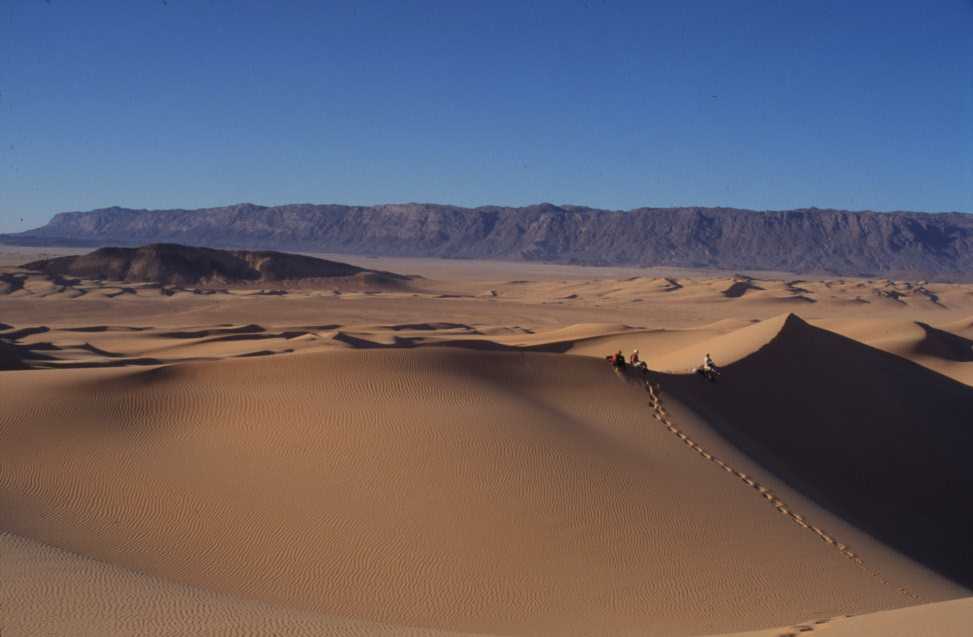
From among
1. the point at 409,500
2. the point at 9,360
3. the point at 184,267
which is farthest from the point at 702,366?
the point at 184,267

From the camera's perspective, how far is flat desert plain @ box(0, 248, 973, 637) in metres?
8.41

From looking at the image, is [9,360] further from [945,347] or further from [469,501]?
[945,347]

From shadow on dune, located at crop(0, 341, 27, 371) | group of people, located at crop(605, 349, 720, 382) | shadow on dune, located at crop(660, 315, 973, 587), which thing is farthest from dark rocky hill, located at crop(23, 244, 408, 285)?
group of people, located at crop(605, 349, 720, 382)

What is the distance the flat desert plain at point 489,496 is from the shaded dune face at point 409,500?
4 centimetres

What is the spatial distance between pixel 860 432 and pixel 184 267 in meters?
69.3

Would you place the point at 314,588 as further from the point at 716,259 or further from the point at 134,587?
the point at 716,259

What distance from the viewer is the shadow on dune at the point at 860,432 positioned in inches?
536

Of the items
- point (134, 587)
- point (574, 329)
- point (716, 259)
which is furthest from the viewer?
point (716, 259)

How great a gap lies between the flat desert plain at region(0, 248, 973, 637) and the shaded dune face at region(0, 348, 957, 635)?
38 mm

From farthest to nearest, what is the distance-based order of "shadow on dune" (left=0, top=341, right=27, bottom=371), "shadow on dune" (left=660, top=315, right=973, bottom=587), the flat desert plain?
"shadow on dune" (left=0, top=341, right=27, bottom=371) → "shadow on dune" (left=660, top=315, right=973, bottom=587) → the flat desert plain

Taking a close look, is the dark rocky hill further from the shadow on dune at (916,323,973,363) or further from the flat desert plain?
the flat desert plain

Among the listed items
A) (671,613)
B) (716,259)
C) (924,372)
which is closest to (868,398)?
(924,372)

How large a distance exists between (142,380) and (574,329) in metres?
21.0

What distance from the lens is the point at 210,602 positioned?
7477 millimetres
